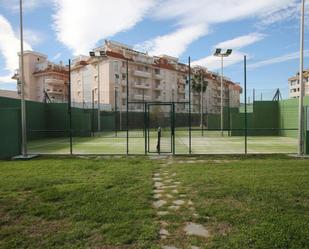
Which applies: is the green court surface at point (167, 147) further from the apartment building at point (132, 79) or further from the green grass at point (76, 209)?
the apartment building at point (132, 79)

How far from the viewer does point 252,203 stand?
18.4 ft

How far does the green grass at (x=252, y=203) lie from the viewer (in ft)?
13.3

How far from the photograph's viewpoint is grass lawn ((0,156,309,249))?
406 cm

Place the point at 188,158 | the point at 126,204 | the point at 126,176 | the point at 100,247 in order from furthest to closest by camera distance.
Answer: the point at 188,158, the point at 126,176, the point at 126,204, the point at 100,247

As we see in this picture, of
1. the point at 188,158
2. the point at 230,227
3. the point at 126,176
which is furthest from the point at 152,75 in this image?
the point at 230,227

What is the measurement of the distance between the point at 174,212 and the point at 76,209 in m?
1.58

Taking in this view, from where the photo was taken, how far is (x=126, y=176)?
8.24 meters

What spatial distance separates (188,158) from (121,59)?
44.3m

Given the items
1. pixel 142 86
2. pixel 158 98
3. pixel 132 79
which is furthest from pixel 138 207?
pixel 158 98

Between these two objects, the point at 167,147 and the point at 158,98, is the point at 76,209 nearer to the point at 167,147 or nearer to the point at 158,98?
the point at 167,147

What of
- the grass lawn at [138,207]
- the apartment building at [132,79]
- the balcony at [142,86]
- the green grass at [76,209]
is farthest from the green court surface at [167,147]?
the balcony at [142,86]

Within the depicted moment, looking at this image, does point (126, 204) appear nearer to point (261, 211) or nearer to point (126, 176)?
point (261, 211)

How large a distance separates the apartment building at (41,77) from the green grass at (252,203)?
59107 mm

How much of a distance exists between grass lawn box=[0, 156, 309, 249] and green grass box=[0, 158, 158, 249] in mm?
12
